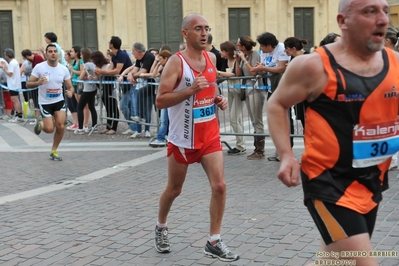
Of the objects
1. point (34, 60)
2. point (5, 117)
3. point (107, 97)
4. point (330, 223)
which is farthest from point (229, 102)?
point (5, 117)

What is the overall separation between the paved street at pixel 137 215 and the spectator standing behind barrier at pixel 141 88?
2153mm

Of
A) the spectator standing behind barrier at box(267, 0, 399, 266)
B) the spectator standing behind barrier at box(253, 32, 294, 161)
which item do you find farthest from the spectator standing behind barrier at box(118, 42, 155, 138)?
the spectator standing behind barrier at box(267, 0, 399, 266)

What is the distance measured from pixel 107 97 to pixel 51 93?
356 cm

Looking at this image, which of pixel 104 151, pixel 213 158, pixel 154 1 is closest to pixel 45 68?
pixel 104 151

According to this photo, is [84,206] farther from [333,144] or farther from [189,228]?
[333,144]

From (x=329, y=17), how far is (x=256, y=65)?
27223mm

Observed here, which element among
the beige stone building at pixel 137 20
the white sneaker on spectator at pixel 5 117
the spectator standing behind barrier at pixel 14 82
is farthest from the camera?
the beige stone building at pixel 137 20

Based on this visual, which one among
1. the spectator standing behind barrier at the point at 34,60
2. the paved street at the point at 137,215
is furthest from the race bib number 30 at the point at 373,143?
the spectator standing behind barrier at the point at 34,60

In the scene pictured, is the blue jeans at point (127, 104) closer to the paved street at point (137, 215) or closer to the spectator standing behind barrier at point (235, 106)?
the paved street at point (137, 215)

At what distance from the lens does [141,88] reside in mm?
13141

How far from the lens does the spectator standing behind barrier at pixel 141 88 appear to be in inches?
514

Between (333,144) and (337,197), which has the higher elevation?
(333,144)

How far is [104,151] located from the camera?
11938 mm

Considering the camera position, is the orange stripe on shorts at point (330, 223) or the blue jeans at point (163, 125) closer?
the orange stripe on shorts at point (330, 223)
